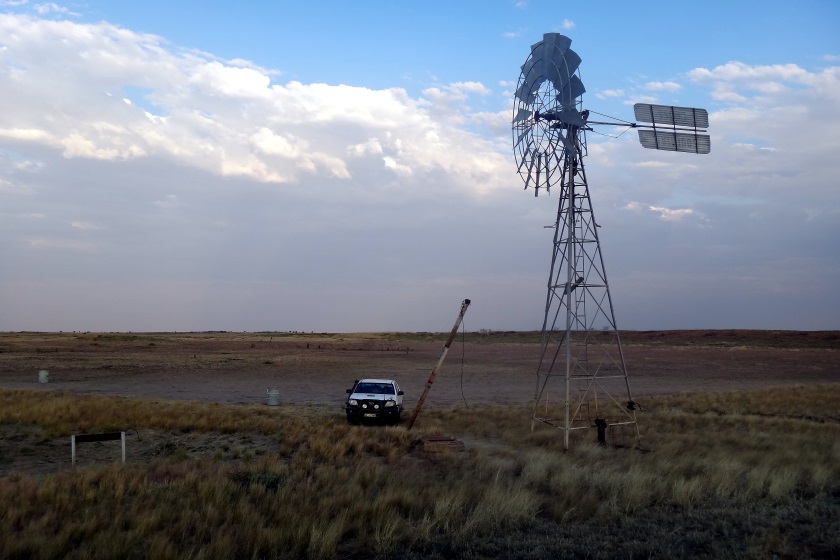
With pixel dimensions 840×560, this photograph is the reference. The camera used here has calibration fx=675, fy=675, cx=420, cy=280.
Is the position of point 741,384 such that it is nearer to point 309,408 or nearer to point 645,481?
point 309,408

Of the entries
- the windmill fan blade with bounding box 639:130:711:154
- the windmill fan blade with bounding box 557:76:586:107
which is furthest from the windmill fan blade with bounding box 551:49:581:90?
the windmill fan blade with bounding box 639:130:711:154

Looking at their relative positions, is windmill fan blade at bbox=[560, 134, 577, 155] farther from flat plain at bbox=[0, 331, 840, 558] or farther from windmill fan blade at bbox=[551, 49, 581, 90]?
flat plain at bbox=[0, 331, 840, 558]

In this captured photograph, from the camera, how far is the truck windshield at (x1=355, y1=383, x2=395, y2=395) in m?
25.2

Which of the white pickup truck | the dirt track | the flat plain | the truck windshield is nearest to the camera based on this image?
the flat plain

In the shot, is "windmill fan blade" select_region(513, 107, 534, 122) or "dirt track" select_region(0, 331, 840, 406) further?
"dirt track" select_region(0, 331, 840, 406)

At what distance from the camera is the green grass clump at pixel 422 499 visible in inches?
318

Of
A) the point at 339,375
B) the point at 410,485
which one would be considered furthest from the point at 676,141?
the point at 339,375

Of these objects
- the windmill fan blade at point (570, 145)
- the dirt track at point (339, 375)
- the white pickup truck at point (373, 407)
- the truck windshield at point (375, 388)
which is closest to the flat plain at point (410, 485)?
the white pickup truck at point (373, 407)

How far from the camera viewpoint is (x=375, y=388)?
25609 mm

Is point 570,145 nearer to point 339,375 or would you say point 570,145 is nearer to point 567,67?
point 567,67

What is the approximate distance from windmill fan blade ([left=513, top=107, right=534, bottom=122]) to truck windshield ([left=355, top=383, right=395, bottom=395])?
11614 millimetres

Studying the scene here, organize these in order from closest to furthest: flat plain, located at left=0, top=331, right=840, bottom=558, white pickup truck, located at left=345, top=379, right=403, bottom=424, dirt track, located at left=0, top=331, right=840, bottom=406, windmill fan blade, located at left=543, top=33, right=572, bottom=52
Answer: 1. flat plain, located at left=0, top=331, right=840, bottom=558
2. windmill fan blade, located at left=543, top=33, right=572, bottom=52
3. white pickup truck, located at left=345, top=379, right=403, bottom=424
4. dirt track, located at left=0, top=331, right=840, bottom=406

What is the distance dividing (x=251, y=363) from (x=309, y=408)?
105 ft

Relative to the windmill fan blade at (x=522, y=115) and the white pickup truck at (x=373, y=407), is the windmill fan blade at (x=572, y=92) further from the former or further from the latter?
the white pickup truck at (x=373, y=407)
